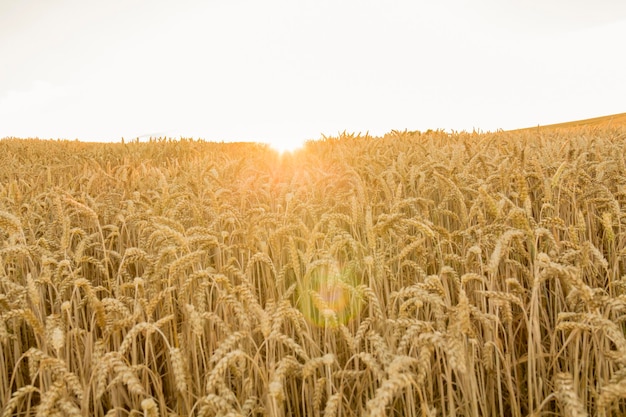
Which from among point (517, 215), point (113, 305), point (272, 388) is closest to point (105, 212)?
point (113, 305)

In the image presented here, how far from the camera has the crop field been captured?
1.23 meters

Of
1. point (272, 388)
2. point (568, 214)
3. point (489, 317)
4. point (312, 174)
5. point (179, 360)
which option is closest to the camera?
point (272, 388)

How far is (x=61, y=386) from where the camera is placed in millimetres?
1119

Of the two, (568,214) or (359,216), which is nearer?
(359,216)

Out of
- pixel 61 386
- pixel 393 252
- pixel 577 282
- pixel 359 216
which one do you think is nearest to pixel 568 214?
pixel 393 252

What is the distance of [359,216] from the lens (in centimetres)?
212

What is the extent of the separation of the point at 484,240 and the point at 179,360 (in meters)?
1.43

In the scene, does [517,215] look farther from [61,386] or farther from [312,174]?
[312,174]

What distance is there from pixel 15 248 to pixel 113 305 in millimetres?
467

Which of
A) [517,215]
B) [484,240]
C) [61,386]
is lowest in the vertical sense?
[61,386]

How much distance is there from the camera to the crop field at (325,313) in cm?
123

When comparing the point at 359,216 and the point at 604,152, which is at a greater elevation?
the point at 604,152

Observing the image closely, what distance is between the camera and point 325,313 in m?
1.32

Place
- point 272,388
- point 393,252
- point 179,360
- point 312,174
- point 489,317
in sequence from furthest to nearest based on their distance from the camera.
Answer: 1. point 312,174
2. point 393,252
3. point 489,317
4. point 179,360
5. point 272,388
